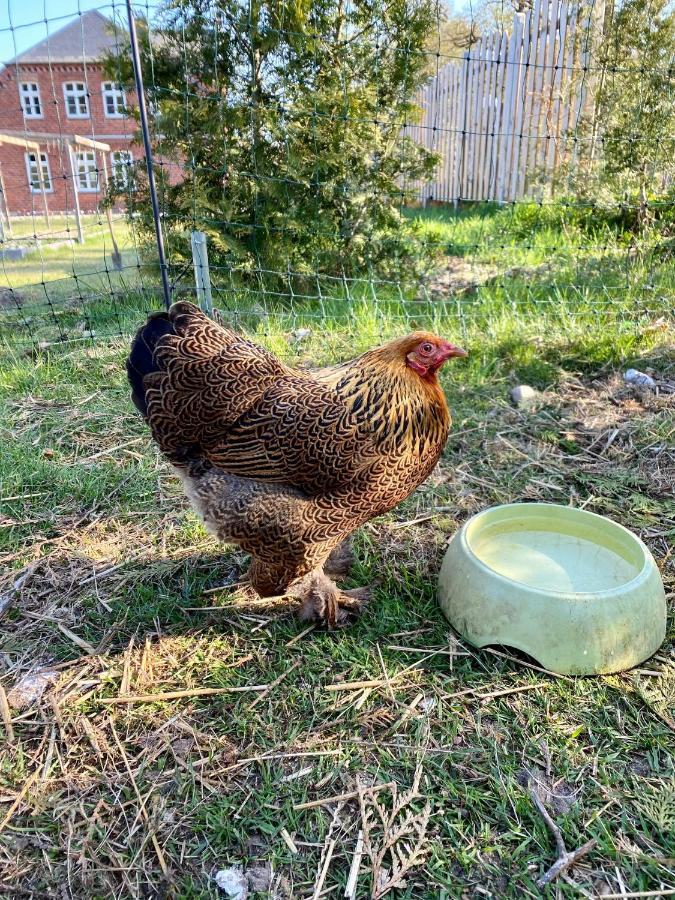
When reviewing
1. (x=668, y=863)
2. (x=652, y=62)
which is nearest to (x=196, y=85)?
(x=652, y=62)

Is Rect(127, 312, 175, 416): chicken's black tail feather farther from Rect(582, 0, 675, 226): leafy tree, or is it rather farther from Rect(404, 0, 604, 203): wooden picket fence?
Rect(582, 0, 675, 226): leafy tree

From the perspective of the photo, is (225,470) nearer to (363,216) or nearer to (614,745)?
(614,745)

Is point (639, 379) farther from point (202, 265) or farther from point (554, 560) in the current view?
point (202, 265)

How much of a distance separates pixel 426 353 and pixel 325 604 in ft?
3.41

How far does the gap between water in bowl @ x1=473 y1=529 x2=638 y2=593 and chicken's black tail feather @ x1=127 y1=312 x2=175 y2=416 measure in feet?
4.78

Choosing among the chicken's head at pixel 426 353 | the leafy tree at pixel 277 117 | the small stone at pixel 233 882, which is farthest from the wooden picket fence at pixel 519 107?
the small stone at pixel 233 882

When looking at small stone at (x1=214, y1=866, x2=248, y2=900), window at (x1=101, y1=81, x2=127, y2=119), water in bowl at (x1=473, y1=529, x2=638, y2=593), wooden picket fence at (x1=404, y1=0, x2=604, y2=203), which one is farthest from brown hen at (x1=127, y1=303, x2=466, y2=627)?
wooden picket fence at (x1=404, y1=0, x2=604, y2=203)

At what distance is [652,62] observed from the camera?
4.86 meters

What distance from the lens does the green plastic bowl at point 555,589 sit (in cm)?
203

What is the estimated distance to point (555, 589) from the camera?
2.27m

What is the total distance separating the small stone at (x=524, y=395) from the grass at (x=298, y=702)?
0.10 meters

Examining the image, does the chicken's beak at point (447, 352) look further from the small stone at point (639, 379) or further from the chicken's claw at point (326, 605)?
the small stone at point (639, 379)

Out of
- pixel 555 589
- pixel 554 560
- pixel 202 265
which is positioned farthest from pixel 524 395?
pixel 202 265

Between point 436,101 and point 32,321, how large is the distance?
9.10 metres
